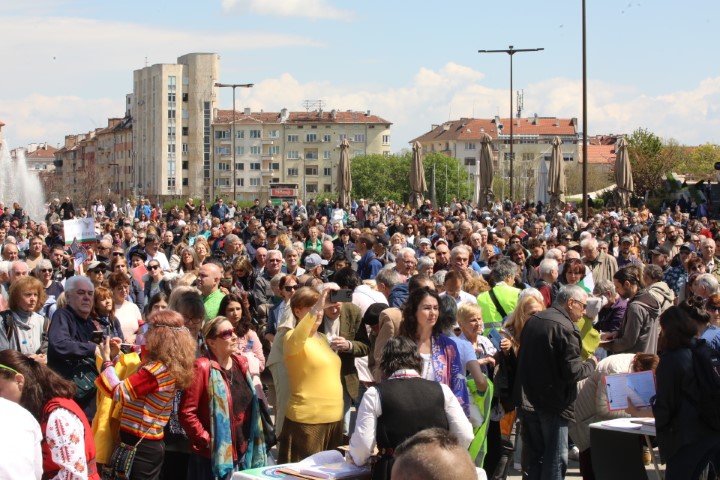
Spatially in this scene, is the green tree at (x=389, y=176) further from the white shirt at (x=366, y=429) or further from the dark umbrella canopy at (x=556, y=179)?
the white shirt at (x=366, y=429)

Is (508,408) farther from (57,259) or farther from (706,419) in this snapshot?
(57,259)

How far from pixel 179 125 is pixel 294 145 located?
60.6 feet

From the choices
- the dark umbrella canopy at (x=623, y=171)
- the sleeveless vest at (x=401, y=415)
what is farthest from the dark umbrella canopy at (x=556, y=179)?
the sleeveless vest at (x=401, y=415)

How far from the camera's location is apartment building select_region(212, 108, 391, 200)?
164 metres

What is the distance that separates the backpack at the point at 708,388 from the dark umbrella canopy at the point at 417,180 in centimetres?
3145

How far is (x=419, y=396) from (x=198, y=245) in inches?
353

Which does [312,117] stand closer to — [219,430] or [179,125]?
[179,125]

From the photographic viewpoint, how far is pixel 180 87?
154 meters

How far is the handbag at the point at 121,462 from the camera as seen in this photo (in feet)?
22.8

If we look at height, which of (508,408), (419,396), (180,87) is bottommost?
(508,408)

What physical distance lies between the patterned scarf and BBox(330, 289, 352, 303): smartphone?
178cm

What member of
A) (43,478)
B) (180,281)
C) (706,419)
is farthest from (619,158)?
(43,478)

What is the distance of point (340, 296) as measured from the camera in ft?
30.3

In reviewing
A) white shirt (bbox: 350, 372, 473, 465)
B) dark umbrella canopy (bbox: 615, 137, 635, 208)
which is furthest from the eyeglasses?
dark umbrella canopy (bbox: 615, 137, 635, 208)
